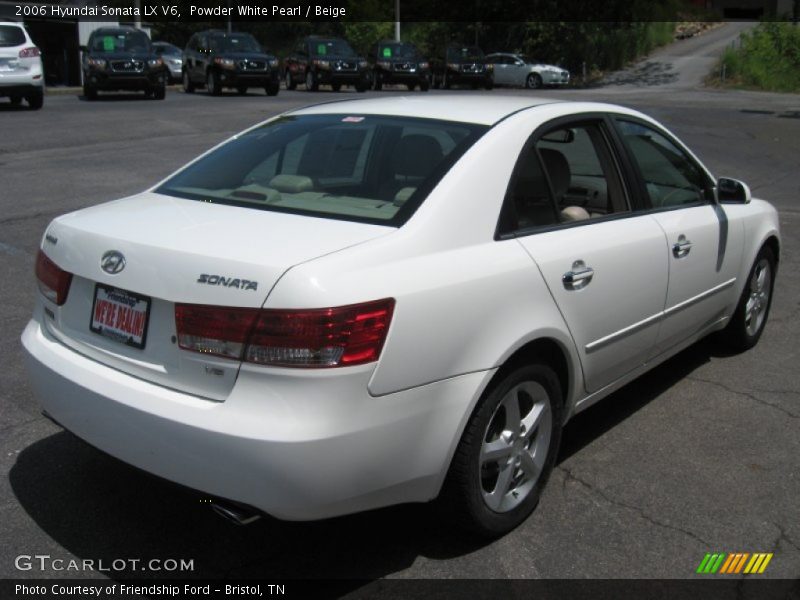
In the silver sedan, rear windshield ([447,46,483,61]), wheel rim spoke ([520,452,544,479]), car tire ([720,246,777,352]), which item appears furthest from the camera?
the silver sedan

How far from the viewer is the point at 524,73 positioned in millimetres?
37562

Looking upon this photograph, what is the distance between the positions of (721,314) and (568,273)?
1.98 metres

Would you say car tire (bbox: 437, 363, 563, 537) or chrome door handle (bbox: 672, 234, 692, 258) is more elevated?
chrome door handle (bbox: 672, 234, 692, 258)

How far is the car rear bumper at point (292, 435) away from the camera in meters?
2.78

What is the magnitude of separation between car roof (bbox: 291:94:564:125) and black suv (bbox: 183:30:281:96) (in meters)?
22.2

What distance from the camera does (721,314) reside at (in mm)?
5227

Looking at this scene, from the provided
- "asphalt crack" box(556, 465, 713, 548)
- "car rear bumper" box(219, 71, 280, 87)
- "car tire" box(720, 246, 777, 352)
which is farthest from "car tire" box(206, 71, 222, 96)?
"asphalt crack" box(556, 465, 713, 548)

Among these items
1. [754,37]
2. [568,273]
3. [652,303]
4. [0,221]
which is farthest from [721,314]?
[754,37]

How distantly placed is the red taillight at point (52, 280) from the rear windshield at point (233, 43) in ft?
79.2

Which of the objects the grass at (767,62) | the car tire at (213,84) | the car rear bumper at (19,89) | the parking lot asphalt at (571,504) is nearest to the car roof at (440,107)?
the parking lot asphalt at (571,504)

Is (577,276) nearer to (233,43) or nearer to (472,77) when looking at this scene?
(233,43)

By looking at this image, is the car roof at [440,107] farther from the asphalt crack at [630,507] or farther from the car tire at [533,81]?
the car tire at [533,81]

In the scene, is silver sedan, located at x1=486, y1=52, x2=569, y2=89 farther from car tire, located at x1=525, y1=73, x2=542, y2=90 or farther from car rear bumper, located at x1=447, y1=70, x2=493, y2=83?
car rear bumper, located at x1=447, y1=70, x2=493, y2=83

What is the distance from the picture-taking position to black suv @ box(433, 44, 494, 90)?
3431cm
